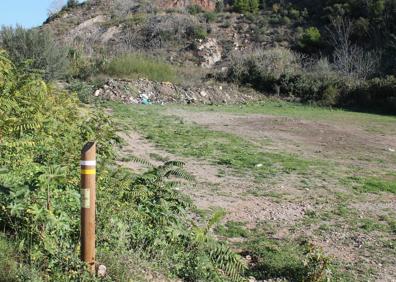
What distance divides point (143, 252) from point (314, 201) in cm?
413

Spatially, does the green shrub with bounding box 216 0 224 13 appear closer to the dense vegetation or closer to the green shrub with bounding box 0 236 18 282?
the dense vegetation

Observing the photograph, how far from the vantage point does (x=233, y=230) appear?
6.21 metres

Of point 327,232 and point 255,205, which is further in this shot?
point 255,205

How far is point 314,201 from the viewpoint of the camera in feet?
25.3

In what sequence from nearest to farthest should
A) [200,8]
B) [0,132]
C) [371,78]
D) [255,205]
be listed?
[0,132] < [255,205] < [371,78] < [200,8]

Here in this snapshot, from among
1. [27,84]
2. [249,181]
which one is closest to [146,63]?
[249,181]

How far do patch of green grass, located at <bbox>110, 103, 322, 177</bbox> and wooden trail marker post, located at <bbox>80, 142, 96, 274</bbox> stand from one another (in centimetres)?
609

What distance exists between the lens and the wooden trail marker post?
3.22m

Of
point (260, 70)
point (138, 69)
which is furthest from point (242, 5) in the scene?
point (138, 69)

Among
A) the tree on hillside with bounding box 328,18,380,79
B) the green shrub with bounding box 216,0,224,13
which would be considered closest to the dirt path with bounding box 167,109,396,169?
the tree on hillside with bounding box 328,18,380,79

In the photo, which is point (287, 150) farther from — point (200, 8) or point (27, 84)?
point (200, 8)

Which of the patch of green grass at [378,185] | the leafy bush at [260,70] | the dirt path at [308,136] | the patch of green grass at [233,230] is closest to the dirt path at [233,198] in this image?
the patch of green grass at [233,230]

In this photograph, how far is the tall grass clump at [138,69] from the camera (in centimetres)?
2845

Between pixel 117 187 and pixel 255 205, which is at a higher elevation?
pixel 117 187
